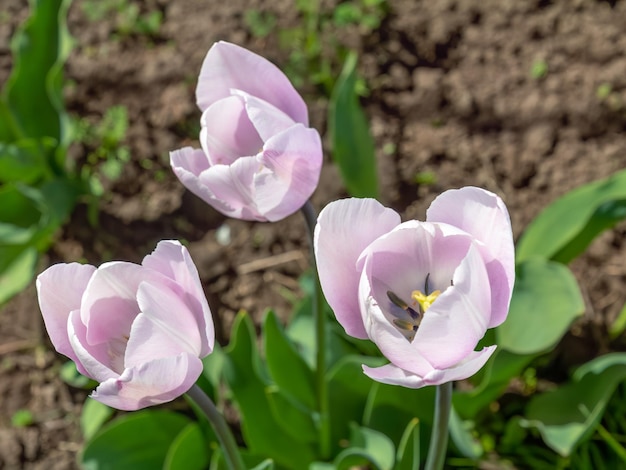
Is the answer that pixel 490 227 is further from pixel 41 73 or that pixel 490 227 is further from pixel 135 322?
pixel 41 73

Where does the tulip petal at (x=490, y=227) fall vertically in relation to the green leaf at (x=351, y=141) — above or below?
above

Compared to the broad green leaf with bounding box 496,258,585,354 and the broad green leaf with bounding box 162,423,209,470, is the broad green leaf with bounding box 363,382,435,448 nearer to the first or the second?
the broad green leaf with bounding box 496,258,585,354

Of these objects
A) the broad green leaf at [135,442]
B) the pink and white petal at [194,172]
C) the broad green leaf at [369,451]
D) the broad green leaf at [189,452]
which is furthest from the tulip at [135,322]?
the broad green leaf at [135,442]

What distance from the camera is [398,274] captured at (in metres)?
0.94

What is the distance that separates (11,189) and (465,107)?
123 cm

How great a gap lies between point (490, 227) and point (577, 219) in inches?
34.0

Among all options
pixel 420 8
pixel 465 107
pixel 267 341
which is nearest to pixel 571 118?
pixel 465 107

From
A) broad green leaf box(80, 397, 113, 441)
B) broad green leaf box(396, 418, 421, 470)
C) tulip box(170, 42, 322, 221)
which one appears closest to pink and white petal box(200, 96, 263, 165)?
tulip box(170, 42, 322, 221)

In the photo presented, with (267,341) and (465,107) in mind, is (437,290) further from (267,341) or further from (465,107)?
(465,107)

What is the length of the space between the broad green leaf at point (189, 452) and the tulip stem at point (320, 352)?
9.2 inches

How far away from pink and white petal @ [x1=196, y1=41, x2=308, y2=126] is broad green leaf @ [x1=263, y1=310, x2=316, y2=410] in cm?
54

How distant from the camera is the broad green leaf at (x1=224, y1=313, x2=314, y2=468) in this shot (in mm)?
1487

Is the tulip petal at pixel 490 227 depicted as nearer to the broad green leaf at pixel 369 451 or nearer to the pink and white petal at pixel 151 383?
the pink and white petal at pixel 151 383

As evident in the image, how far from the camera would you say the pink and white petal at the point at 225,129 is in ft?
3.32
